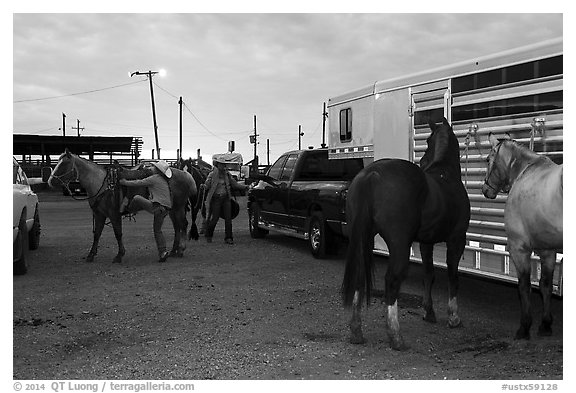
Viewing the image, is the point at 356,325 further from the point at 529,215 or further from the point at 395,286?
the point at 529,215

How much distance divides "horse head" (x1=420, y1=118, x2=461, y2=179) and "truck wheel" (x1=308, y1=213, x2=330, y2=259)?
160 inches

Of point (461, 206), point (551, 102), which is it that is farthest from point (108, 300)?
point (551, 102)

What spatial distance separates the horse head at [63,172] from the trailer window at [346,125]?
4748mm

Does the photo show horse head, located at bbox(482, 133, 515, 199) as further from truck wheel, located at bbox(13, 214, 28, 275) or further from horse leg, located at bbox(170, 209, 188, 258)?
truck wheel, located at bbox(13, 214, 28, 275)

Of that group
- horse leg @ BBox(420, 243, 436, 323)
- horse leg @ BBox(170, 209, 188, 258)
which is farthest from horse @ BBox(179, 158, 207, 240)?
horse leg @ BBox(420, 243, 436, 323)

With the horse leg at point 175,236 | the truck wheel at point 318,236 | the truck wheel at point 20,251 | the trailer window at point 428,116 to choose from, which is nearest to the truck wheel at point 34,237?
the truck wheel at point 20,251

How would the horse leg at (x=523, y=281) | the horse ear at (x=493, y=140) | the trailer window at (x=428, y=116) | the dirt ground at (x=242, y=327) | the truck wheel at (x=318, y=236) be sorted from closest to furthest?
the dirt ground at (x=242, y=327), the horse leg at (x=523, y=281), the horse ear at (x=493, y=140), the trailer window at (x=428, y=116), the truck wheel at (x=318, y=236)

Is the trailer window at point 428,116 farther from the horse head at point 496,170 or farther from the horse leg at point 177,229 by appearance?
the horse leg at point 177,229

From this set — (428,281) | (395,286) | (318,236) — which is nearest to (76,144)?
(318,236)

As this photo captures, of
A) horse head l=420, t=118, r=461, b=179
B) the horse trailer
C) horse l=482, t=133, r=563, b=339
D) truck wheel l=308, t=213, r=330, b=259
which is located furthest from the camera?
truck wheel l=308, t=213, r=330, b=259

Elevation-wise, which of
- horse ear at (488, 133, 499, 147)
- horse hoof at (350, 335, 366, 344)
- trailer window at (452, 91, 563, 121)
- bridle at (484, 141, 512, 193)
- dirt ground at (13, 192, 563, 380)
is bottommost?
dirt ground at (13, 192, 563, 380)

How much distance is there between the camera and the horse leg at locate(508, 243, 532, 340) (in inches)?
210

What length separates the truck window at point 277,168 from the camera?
12328 millimetres

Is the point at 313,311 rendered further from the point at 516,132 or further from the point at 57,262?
the point at 57,262
